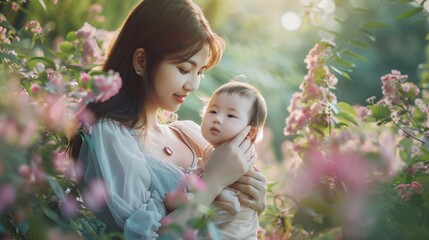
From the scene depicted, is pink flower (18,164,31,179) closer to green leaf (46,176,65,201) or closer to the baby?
green leaf (46,176,65,201)

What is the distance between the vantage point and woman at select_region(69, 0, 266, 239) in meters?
1.64

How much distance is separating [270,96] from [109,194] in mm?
5498

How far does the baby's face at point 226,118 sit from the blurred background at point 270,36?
0.45 m

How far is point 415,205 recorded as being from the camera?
1.62m

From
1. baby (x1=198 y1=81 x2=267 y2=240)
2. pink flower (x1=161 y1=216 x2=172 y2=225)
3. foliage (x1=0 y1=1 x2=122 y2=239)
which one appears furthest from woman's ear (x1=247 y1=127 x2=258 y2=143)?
foliage (x1=0 y1=1 x2=122 y2=239)

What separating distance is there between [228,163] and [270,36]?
549cm

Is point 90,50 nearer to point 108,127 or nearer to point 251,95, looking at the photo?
point 108,127

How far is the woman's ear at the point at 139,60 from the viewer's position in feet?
5.97

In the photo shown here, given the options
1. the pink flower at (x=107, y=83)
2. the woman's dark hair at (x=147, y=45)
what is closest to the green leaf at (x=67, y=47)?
the woman's dark hair at (x=147, y=45)

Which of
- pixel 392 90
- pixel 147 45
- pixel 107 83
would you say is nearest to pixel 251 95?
pixel 147 45

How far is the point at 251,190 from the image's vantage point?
5.73 feet

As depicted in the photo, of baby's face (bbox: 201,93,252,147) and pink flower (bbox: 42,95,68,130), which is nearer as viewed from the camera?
pink flower (bbox: 42,95,68,130)

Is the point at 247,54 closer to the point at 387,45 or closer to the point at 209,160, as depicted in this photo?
the point at 209,160

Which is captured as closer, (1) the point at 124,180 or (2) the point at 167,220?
(2) the point at 167,220
